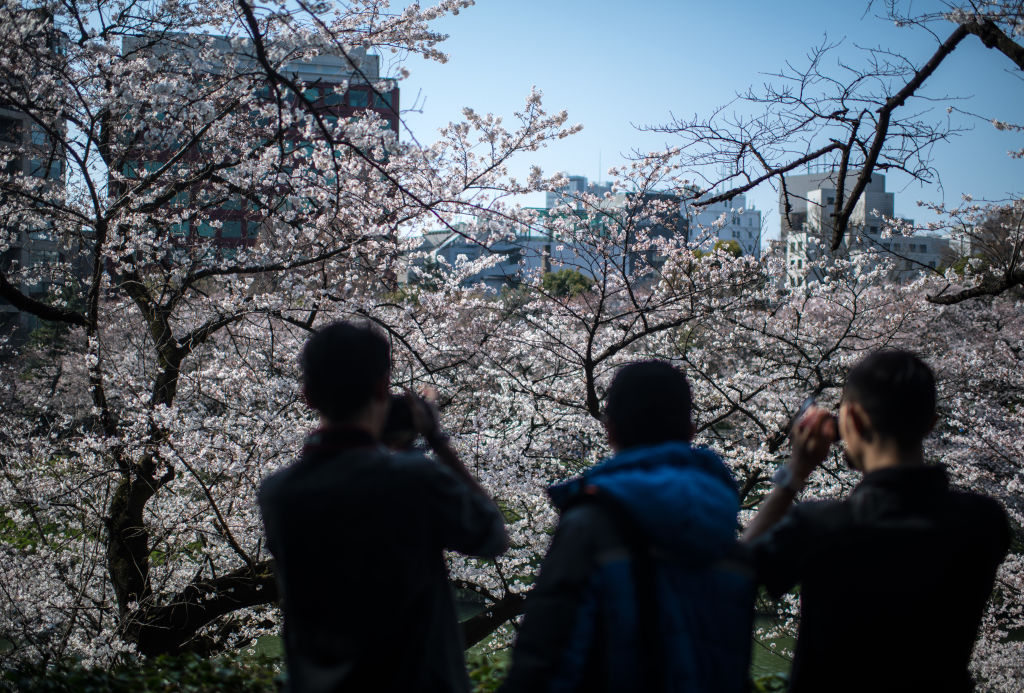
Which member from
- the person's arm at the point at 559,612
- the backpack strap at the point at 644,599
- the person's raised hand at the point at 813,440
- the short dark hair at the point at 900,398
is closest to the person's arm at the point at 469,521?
the person's arm at the point at 559,612

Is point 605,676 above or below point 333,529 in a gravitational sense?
below

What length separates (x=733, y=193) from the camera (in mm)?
4410

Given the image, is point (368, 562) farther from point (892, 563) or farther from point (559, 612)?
point (892, 563)

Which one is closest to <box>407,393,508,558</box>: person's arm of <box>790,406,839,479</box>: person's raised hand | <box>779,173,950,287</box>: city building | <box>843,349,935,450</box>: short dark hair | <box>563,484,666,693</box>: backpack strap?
<box>563,484,666,693</box>: backpack strap

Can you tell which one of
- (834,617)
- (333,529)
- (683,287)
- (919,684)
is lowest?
(919,684)

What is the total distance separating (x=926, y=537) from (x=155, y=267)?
255 inches

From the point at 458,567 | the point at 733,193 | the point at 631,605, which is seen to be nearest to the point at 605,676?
the point at 631,605

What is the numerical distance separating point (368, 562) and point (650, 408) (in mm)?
619

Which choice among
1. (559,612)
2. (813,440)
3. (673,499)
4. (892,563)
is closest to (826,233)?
(813,440)

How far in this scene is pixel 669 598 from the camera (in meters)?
1.27

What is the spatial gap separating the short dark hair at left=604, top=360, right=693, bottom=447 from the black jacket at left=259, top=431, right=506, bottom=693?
1.09ft

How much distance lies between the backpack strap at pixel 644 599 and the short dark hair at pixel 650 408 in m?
0.18

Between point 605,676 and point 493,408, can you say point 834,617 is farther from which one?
point 493,408

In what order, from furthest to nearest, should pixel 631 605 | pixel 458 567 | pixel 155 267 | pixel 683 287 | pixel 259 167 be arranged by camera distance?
pixel 683 287 → pixel 458 567 → pixel 155 267 → pixel 259 167 → pixel 631 605
